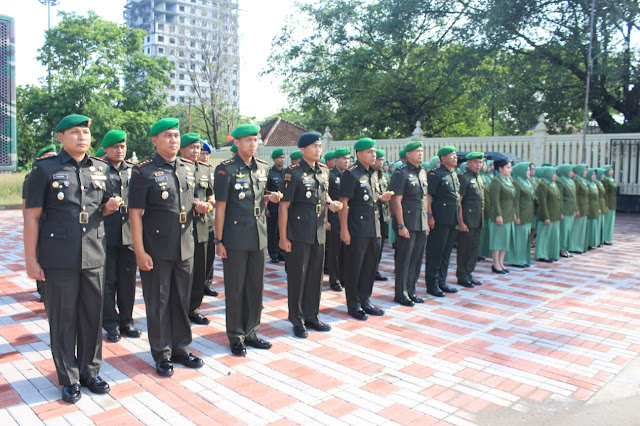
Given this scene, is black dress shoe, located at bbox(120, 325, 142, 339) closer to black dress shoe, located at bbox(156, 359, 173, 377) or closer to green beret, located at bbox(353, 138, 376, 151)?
black dress shoe, located at bbox(156, 359, 173, 377)

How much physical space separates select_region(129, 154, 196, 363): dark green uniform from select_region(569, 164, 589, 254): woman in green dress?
8.29 metres

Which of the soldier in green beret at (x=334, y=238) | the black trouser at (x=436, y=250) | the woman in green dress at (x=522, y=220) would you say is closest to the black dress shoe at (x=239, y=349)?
the soldier in green beret at (x=334, y=238)

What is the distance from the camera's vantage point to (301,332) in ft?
15.9

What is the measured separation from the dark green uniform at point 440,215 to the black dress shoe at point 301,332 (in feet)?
7.65

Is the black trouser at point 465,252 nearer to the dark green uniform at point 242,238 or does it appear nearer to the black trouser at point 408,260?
the black trouser at point 408,260

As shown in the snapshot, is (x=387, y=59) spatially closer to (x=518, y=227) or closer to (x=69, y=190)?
(x=518, y=227)

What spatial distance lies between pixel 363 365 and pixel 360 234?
1.68 m

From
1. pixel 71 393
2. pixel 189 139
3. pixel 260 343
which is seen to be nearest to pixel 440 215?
pixel 260 343

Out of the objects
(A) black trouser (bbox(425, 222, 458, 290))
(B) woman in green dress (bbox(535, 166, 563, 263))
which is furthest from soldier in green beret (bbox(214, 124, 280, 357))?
(B) woman in green dress (bbox(535, 166, 563, 263))

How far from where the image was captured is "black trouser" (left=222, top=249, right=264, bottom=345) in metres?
4.34

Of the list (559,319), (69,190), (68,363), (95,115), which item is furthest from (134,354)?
(95,115)

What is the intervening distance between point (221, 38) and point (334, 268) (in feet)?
109

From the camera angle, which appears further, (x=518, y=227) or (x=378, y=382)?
(x=518, y=227)

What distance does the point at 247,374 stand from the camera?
155 inches
